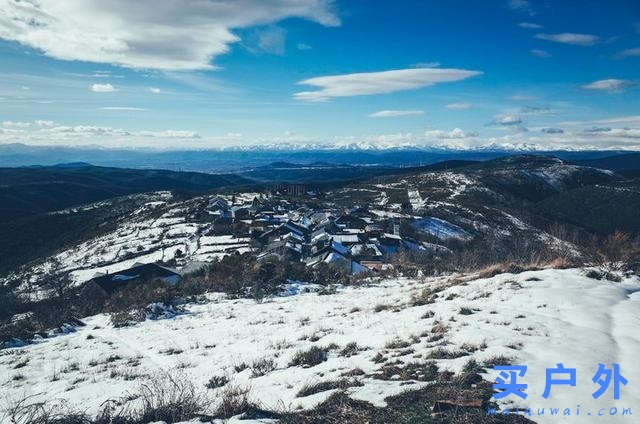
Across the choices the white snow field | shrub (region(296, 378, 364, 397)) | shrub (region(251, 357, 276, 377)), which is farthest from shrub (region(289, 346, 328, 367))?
shrub (region(296, 378, 364, 397))

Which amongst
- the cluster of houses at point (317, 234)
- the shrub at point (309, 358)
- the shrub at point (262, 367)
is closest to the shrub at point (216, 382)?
the shrub at point (262, 367)

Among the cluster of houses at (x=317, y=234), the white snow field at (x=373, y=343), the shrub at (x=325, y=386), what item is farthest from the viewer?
the cluster of houses at (x=317, y=234)

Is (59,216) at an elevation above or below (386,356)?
below

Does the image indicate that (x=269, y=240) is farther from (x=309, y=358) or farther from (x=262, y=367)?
(x=309, y=358)

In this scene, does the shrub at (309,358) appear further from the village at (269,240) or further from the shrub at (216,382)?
the village at (269,240)

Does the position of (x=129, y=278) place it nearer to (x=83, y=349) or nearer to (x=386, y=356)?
(x=83, y=349)

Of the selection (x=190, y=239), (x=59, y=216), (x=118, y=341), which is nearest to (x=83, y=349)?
(x=118, y=341)

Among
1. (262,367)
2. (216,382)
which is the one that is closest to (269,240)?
(262,367)

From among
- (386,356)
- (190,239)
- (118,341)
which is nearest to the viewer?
(386,356)

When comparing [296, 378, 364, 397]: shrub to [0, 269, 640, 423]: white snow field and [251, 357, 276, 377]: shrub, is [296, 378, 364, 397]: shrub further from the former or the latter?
[251, 357, 276, 377]: shrub
